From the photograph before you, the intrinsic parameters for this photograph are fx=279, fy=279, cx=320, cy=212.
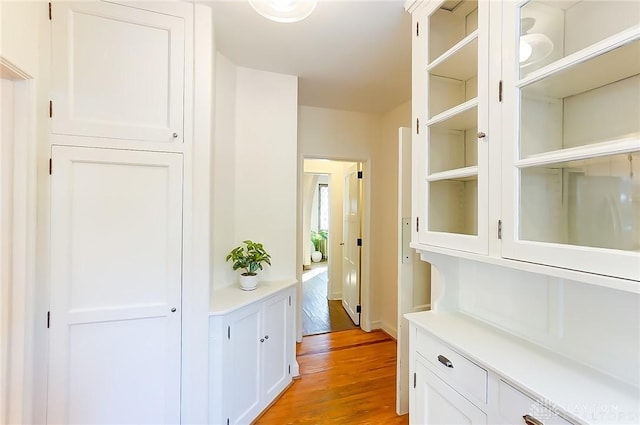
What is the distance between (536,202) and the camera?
3.38 feet

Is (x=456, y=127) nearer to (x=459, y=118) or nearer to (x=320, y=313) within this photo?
(x=459, y=118)

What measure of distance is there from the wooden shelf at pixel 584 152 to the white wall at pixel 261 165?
1.80 m

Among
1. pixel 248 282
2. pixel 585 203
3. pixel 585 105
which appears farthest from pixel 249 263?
pixel 585 105

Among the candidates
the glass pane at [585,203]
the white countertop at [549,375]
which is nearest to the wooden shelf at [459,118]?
the glass pane at [585,203]

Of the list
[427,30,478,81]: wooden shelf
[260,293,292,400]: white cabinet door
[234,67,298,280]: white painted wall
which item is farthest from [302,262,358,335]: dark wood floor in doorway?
[427,30,478,81]: wooden shelf

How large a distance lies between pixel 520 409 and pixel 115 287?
6.18 ft

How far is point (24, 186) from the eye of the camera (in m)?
1.29

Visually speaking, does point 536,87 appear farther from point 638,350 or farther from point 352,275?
point 352,275

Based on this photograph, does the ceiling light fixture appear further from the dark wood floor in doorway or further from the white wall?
the dark wood floor in doorway

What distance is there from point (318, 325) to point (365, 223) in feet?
4.84

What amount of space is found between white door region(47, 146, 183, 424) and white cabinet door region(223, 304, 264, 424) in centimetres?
30

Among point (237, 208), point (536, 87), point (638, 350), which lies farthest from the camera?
point (237, 208)

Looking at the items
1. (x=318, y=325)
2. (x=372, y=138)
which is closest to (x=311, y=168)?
(x=372, y=138)

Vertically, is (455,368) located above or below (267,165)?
below
